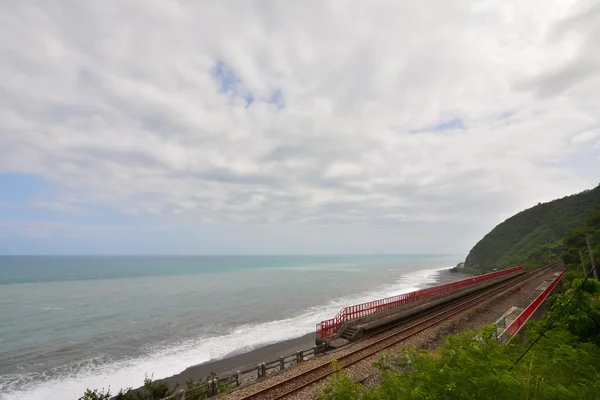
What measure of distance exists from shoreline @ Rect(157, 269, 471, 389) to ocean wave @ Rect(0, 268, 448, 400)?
0.82m

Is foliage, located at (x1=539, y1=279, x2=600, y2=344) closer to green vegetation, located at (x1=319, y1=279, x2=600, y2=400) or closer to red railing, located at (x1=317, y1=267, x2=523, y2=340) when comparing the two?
green vegetation, located at (x1=319, y1=279, x2=600, y2=400)

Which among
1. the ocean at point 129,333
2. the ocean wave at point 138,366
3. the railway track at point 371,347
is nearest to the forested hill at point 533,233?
the ocean at point 129,333

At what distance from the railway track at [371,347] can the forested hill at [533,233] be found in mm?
65422

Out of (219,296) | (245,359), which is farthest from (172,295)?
(245,359)

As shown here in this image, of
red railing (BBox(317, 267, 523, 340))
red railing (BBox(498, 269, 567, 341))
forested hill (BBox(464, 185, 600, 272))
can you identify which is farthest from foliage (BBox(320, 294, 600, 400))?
forested hill (BBox(464, 185, 600, 272))

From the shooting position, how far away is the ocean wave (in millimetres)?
19761

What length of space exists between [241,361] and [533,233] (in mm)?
120189

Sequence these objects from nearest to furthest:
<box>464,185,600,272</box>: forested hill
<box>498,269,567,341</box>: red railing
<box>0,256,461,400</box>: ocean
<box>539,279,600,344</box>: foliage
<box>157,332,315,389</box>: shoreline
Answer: <box>539,279,600,344</box>: foliage < <box>498,269,567,341</box>: red railing < <box>157,332,315,389</box>: shoreline < <box>0,256,461,400</box>: ocean < <box>464,185,600,272</box>: forested hill

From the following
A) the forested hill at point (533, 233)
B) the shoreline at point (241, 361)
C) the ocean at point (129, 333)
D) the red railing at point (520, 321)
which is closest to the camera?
the red railing at point (520, 321)

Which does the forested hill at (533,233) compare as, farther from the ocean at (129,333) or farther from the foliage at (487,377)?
A: the foliage at (487,377)

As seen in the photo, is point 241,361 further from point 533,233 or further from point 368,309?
point 533,233

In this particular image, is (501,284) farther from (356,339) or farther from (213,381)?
(213,381)

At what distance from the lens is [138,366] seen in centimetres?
2314

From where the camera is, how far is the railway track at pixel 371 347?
39.9 ft
